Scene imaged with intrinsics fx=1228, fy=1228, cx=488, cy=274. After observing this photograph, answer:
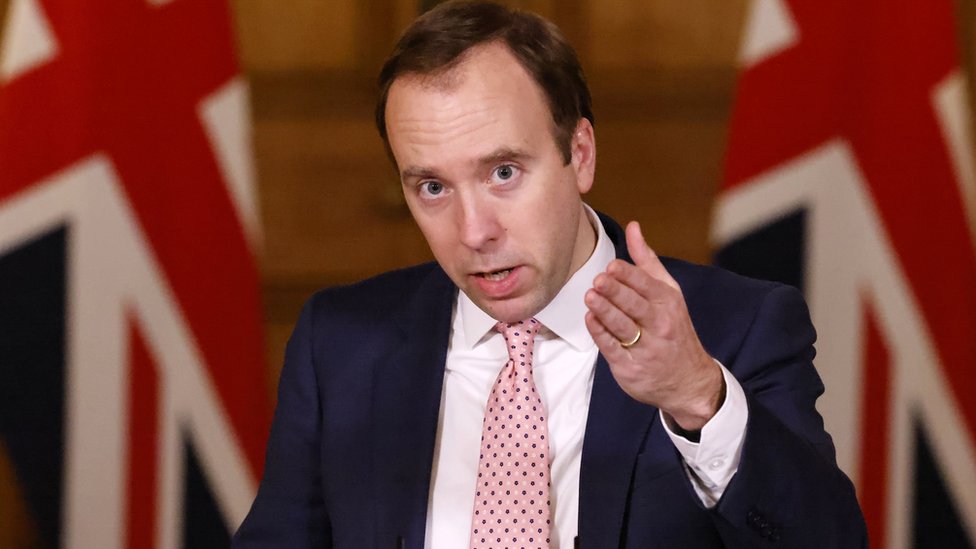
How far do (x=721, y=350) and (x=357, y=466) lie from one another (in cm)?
47

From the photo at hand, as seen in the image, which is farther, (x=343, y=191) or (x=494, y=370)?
(x=343, y=191)

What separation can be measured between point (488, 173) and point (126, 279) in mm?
1427

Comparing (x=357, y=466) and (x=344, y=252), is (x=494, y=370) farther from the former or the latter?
(x=344, y=252)

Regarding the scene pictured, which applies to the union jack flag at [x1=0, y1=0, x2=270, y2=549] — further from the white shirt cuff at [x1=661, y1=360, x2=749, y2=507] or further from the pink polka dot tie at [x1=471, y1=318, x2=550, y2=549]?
the white shirt cuff at [x1=661, y1=360, x2=749, y2=507]

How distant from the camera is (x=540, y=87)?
1.40 m

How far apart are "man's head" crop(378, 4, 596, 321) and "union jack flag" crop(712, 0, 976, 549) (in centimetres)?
129

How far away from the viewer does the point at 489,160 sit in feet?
4.37

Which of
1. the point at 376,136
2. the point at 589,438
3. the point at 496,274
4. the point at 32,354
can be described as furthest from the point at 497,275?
the point at 32,354

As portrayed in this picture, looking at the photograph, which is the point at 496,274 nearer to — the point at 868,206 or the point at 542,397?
the point at 542,397

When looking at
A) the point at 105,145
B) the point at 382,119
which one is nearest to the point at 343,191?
the point at 105,145

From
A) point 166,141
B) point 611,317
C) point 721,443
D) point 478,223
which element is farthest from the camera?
point 166,141

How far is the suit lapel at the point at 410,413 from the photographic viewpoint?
146 cm

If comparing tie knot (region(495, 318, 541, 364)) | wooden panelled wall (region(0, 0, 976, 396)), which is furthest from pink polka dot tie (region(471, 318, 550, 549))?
wooden panelled wall (region(0, 0, 976, 396))

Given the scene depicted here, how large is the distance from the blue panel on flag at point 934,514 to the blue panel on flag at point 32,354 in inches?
72.1
